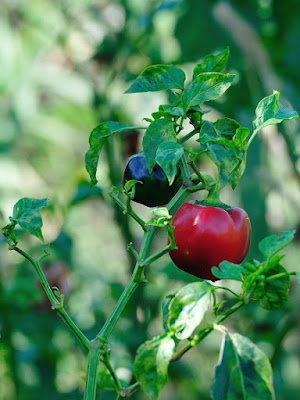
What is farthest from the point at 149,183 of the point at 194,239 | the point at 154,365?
the point at 154,365

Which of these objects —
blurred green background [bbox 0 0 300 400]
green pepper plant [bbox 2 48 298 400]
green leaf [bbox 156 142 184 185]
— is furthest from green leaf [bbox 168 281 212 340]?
blurred green background [bbox 0 0 300 400]

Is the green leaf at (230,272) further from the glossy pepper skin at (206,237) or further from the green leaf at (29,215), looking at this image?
the green leaf at (29,215)

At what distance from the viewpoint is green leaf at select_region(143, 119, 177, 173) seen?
66 centimetres

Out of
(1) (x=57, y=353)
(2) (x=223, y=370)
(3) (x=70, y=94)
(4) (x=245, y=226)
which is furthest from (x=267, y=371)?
(3) (x=70, y=94)

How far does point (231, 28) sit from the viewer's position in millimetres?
1829

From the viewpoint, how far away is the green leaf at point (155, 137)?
66 centimetres

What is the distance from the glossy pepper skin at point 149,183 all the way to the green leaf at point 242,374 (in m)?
0.16

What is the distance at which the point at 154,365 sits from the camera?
2.08 ft

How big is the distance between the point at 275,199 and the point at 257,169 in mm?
735

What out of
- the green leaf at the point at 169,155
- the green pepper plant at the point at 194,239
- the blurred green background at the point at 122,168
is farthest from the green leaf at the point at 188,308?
the blurred green background at the point at 122,168

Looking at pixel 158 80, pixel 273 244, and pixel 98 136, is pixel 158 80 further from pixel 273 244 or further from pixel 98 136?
pixel 273 244

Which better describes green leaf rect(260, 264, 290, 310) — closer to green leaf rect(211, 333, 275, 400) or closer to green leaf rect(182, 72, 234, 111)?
green leaf rect(211, 333, 275, 400)

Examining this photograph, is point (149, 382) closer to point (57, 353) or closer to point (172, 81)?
point (172, 81)

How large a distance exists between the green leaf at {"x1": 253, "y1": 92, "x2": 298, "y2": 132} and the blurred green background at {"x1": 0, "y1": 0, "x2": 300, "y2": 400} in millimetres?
760
